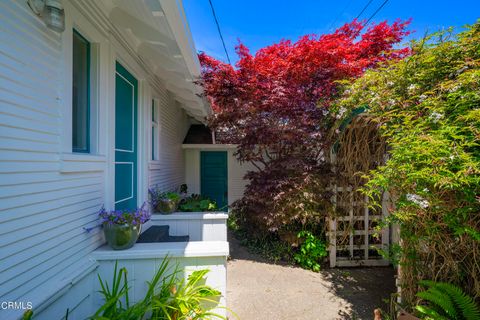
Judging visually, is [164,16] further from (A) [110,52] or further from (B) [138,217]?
(B) [138,217]

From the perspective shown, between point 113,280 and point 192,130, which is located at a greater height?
point 192,130

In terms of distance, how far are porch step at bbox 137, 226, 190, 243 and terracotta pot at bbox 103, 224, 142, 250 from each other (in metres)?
0.63

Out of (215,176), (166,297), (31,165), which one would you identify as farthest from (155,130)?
(215,176)

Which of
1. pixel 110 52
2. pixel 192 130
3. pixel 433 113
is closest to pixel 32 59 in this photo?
pixel 110 52

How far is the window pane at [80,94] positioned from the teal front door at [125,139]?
1.92 ft

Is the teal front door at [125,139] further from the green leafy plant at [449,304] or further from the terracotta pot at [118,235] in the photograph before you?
the green leafy plant at [449,304]

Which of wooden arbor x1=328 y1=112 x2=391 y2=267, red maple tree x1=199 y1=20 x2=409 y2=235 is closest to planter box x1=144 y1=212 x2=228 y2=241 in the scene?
red maple tree x1=199 y1=20 x2=409 y2=235

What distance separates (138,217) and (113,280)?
0.66 metres

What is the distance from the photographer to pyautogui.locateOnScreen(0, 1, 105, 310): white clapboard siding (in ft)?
4.64

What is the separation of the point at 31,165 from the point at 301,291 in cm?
353

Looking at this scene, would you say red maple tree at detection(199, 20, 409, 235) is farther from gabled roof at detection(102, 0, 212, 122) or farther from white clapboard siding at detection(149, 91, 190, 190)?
white clapboard siding at detection(149, 91, 190, 190)

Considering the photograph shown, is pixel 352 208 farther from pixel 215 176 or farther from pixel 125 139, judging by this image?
pixel 215 176

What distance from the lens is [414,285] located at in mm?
2396

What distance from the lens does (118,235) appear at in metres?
2.42
